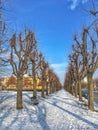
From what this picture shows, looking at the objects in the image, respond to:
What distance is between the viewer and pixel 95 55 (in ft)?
68.4

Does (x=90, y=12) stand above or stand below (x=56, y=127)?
above

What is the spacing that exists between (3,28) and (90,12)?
5.03m

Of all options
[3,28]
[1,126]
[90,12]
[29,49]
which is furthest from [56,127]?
[29,49]

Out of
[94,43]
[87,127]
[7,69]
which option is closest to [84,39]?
[94,43]

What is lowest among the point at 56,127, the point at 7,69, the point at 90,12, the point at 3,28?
the point at 56,127

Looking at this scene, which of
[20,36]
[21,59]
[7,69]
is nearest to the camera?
[7,69]

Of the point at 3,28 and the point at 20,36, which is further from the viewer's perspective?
the point at 20,36

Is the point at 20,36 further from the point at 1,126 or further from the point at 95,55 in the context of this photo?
the point at 1,126

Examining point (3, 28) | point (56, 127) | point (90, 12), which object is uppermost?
point (90, 12)

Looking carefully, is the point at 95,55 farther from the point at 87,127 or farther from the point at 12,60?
the point at 87,127

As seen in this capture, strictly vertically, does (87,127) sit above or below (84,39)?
below

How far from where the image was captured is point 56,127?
1245 centimetres

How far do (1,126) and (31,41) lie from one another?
12115mm

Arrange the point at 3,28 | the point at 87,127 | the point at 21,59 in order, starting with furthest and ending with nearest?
the point at 21,59, the point at 3,28, the point at 87,127
